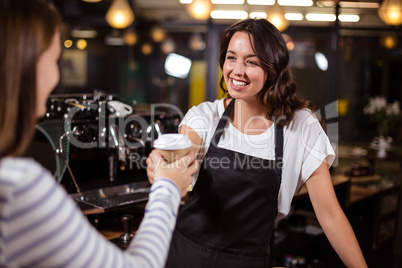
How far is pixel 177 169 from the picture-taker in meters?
1.13

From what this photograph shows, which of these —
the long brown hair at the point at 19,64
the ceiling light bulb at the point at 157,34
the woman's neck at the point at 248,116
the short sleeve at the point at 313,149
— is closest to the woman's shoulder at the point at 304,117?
the short sleeve at the point at 313,149

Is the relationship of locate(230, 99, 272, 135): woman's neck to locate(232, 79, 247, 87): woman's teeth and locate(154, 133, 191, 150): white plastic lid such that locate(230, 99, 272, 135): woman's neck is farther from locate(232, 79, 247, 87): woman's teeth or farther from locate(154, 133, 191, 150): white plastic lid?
locate(154, 133, 191, 150): white plastic lid

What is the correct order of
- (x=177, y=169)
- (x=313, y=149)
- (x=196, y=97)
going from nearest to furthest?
(x=177, y=169) < (x=313, y=149) < (x=196, y=97)

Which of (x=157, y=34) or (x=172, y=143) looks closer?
(x=172, y=143)

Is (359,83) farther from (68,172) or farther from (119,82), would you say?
(68,172)

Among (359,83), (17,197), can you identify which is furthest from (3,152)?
(359,83)

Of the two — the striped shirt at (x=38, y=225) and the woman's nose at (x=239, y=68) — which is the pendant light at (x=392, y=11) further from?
the striped shirt at (x=38, y=225)

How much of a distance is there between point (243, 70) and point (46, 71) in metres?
0.94

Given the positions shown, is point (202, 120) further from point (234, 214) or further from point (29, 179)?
point (29, 179)

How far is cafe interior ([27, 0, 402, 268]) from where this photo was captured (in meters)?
2.39

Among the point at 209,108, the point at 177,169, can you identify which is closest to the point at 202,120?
the point at 209,108

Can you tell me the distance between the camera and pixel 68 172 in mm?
2396

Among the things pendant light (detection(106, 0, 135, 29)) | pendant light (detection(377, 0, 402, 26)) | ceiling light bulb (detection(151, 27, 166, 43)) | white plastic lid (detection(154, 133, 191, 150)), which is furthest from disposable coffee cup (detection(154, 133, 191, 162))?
ceiling light bulb (detection(151, 27, 166, 43))

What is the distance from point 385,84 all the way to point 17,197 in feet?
39.9
